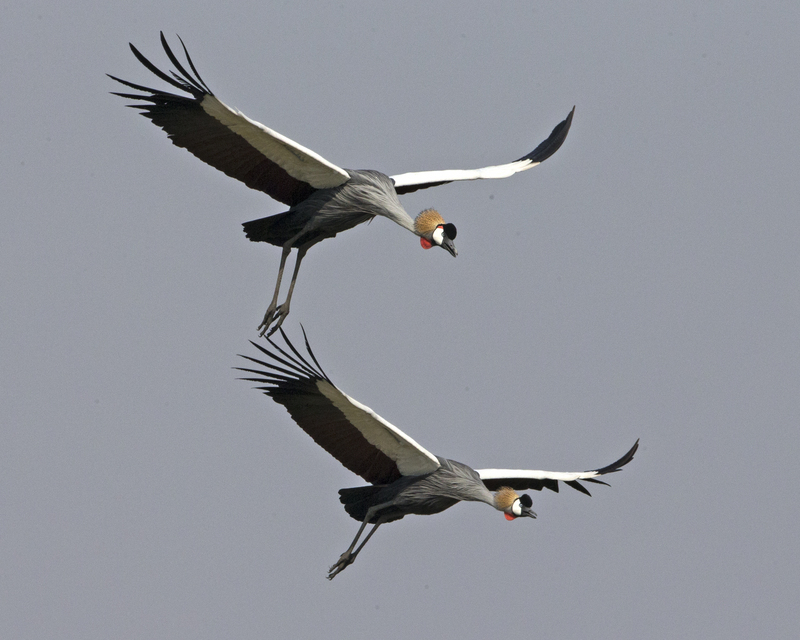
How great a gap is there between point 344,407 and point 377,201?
9.89ft

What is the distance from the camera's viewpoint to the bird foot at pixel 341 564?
25.8 meters

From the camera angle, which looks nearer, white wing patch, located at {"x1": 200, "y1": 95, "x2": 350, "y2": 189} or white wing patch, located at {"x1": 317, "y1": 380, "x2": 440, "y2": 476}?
white wing patch, located at {"x1": 200, "y1": 95, "x2": 350, "y2": 189}

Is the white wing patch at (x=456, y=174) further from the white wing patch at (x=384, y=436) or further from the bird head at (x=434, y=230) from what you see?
the white wing patch at (x=384, y=436)

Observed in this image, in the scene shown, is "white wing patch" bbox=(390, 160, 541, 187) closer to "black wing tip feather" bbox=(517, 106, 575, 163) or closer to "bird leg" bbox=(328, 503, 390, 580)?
"black wing tip feather" bbox=(517, 106, 575, 163)

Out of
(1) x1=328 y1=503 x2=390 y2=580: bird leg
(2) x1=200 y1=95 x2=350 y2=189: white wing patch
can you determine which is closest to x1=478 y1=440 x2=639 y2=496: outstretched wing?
(1) x1=328 y1=503 x2=390 y2=580: bird leg

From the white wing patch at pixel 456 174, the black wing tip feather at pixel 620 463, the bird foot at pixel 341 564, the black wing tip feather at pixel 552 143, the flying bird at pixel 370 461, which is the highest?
the black wing tip feather at pixel 552 143

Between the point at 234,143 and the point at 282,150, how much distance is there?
70 cm

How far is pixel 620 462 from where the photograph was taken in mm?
28531

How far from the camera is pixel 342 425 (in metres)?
26.1

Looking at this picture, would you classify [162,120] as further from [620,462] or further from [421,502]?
[620,462]

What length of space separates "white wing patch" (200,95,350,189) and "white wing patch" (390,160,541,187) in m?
1.87

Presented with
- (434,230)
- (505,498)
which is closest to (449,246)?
(434,230)

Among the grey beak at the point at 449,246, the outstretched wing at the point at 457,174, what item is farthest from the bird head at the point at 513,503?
the outstretched wing at the point at 457,174

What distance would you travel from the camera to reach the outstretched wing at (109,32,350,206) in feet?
81.6
